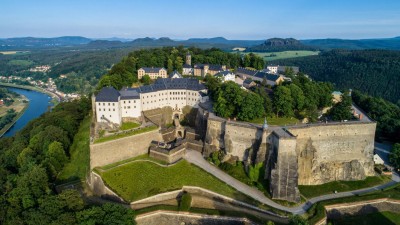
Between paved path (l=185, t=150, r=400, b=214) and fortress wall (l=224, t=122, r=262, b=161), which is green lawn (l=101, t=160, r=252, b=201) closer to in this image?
paved path (l=185, t=150, r=400, b=214)

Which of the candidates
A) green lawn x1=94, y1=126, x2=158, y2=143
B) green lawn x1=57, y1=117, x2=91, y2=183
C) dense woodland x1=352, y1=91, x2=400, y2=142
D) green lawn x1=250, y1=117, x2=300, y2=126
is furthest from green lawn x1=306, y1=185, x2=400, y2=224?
green lawn x1=57, y1=117, x2=91, y2=183

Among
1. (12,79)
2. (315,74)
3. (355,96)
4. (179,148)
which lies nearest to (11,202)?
(179,148)

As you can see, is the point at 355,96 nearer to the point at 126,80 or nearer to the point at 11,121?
the point at 126,80

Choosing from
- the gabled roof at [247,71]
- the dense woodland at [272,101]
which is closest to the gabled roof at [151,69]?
the dense woodland at [272,101]

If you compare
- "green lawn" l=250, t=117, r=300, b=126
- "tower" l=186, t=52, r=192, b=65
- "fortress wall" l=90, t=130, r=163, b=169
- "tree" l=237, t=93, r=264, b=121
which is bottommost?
"fortress wall" l=90, t=130, r=163, b=169

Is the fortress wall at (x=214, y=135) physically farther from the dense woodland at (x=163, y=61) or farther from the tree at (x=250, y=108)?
the dense woodland at (x=163, y=61)

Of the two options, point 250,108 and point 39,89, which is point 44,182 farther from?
point 39,89
